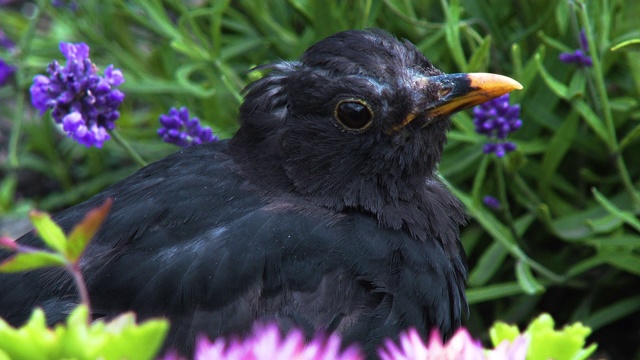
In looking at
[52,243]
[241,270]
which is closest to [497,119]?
[241,270]

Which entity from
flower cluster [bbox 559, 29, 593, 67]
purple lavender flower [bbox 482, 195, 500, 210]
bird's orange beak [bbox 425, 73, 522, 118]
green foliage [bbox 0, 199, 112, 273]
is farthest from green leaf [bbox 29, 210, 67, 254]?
purple lavender flower [bbox 482, 195, 500, 210]

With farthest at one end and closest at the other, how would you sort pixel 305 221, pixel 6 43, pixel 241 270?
1. pixel 6 43
2. pixel 305 221
3. pixel 241 270

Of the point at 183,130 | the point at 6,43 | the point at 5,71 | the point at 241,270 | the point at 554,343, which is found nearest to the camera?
the point at 554,343

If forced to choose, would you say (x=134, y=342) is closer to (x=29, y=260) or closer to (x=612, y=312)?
(x=29, y=260)

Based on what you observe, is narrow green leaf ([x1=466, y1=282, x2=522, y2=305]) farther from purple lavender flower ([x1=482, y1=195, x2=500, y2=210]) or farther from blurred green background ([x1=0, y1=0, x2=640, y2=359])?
purple lavender flower ([x1=482, y1=195, x2=500, y2=210])

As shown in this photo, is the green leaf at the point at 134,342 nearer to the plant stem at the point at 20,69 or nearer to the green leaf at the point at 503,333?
the green leaf at the point at 503,333

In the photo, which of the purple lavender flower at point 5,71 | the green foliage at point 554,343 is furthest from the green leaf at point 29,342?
the purple lavender flower at point 5,71

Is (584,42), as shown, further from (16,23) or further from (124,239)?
(16,23)
